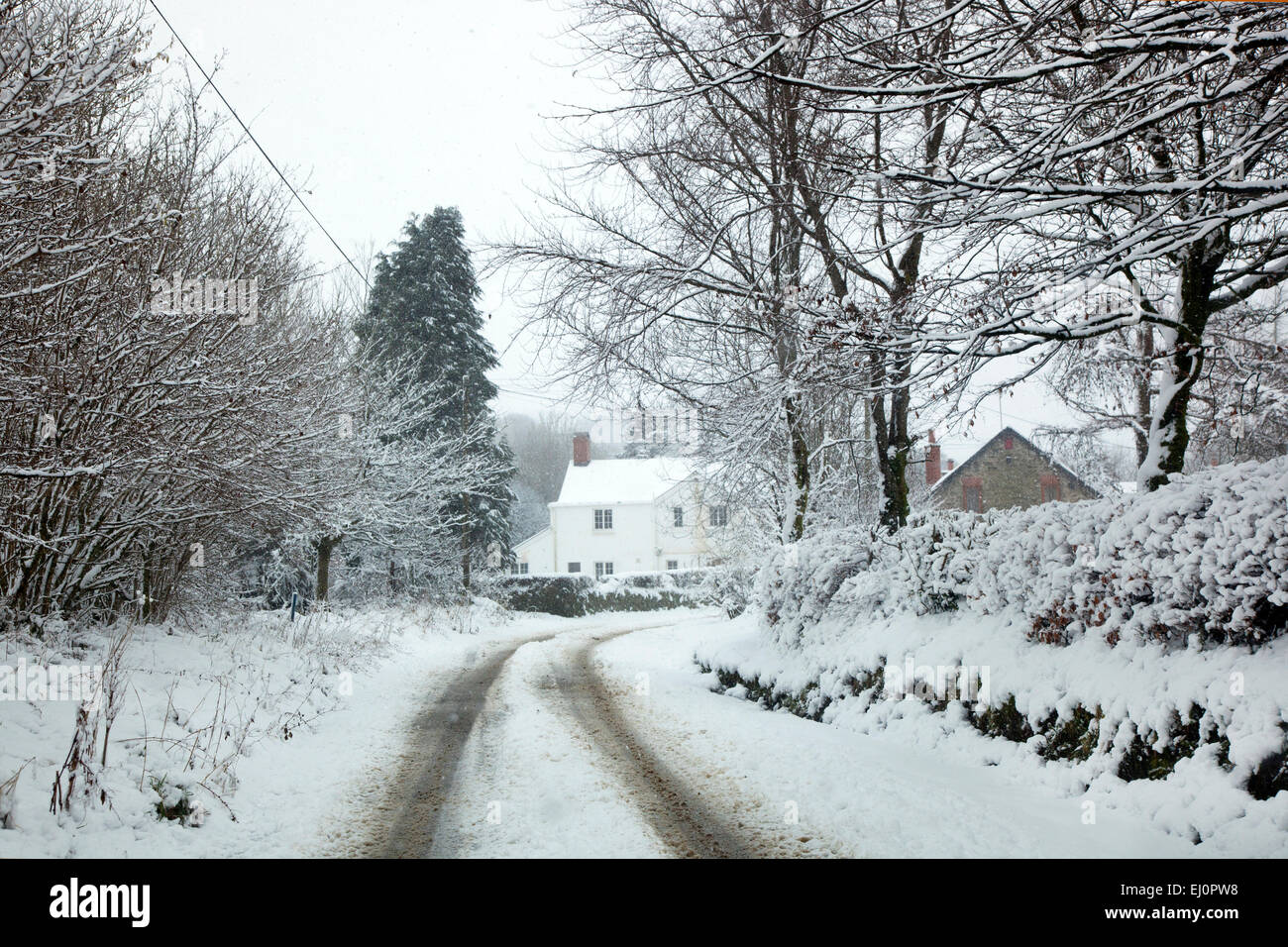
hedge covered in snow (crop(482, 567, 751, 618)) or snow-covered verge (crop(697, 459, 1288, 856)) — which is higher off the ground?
snow-covered verge (crop(697, 459, 1288, 856))

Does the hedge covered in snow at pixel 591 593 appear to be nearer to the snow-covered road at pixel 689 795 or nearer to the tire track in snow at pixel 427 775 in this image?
the tire track in snow at pixel 427 775

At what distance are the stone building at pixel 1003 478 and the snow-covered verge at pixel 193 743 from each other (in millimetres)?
31199

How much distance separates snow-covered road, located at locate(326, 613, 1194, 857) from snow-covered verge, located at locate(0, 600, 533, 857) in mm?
502

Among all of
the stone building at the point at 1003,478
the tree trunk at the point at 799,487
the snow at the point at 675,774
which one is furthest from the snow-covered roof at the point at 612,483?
the snow at the point at 675,774

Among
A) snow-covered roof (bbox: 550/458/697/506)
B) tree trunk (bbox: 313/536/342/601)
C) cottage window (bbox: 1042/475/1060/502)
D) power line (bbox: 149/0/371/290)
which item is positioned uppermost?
power line (bbox: 149/0/371/290)

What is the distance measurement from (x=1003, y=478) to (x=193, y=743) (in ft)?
119

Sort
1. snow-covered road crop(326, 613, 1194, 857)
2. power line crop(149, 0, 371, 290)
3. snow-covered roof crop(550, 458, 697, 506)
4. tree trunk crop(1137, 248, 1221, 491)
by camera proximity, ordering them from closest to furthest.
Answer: snow-covered road crop(326, 613, 1194, 857) → tree trunk crop(1137, 248, 1221, 491) → power line crop(149, 0, 371, 290) → snow-covered roof crop(550, 458, 697, 506)

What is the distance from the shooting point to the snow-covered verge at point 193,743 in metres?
4.19

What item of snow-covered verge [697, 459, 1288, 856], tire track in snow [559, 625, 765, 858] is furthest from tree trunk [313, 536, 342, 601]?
snow-covered verge [697, 459, 1288, 856]

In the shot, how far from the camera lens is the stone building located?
34.6 m

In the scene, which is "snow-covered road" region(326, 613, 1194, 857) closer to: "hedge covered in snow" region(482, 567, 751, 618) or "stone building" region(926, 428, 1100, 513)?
"hedge covered in snow" region(482, 567, 751, 618)
